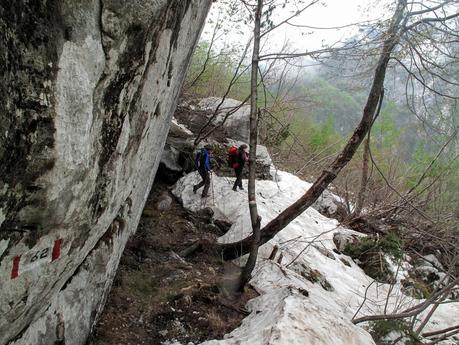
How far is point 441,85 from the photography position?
18.3 ft

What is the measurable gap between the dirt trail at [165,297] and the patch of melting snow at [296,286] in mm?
354

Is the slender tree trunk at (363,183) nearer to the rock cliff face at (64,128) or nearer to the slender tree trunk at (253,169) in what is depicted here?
the slender tree trunk at (253,169)

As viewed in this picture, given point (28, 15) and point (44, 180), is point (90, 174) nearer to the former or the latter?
point (44, 180)

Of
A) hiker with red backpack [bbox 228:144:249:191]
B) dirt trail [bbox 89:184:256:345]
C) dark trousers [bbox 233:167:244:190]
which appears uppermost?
hiker with red backpack [bbox 228:144:249:191]

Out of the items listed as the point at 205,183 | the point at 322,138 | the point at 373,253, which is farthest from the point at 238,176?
the point at 322,138

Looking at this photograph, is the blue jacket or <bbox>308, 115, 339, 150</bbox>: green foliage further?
<bbox>308, 115, 339, 150</bbox>: green foliage

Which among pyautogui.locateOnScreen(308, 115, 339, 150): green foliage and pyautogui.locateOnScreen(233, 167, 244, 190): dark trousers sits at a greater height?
pyautogui.locateOnScreen(308, 115, 339, 150): green foliage

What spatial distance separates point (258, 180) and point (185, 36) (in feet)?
23.1

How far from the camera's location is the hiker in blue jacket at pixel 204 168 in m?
7.69

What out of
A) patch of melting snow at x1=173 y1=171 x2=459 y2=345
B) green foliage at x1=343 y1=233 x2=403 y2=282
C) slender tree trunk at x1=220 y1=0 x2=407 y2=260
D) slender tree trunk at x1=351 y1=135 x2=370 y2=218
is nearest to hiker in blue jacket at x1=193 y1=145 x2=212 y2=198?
patch of melting snow at x1=173 y1=171 x2=459 y2=345

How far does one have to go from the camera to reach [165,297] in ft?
14.3

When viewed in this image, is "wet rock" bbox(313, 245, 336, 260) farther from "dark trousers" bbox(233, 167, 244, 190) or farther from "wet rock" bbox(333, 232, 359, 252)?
"dark trousers" bbox(233, 167, 244, 190)

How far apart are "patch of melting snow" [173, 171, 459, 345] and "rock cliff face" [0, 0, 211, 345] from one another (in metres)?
1.57

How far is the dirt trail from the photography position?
147 inches
